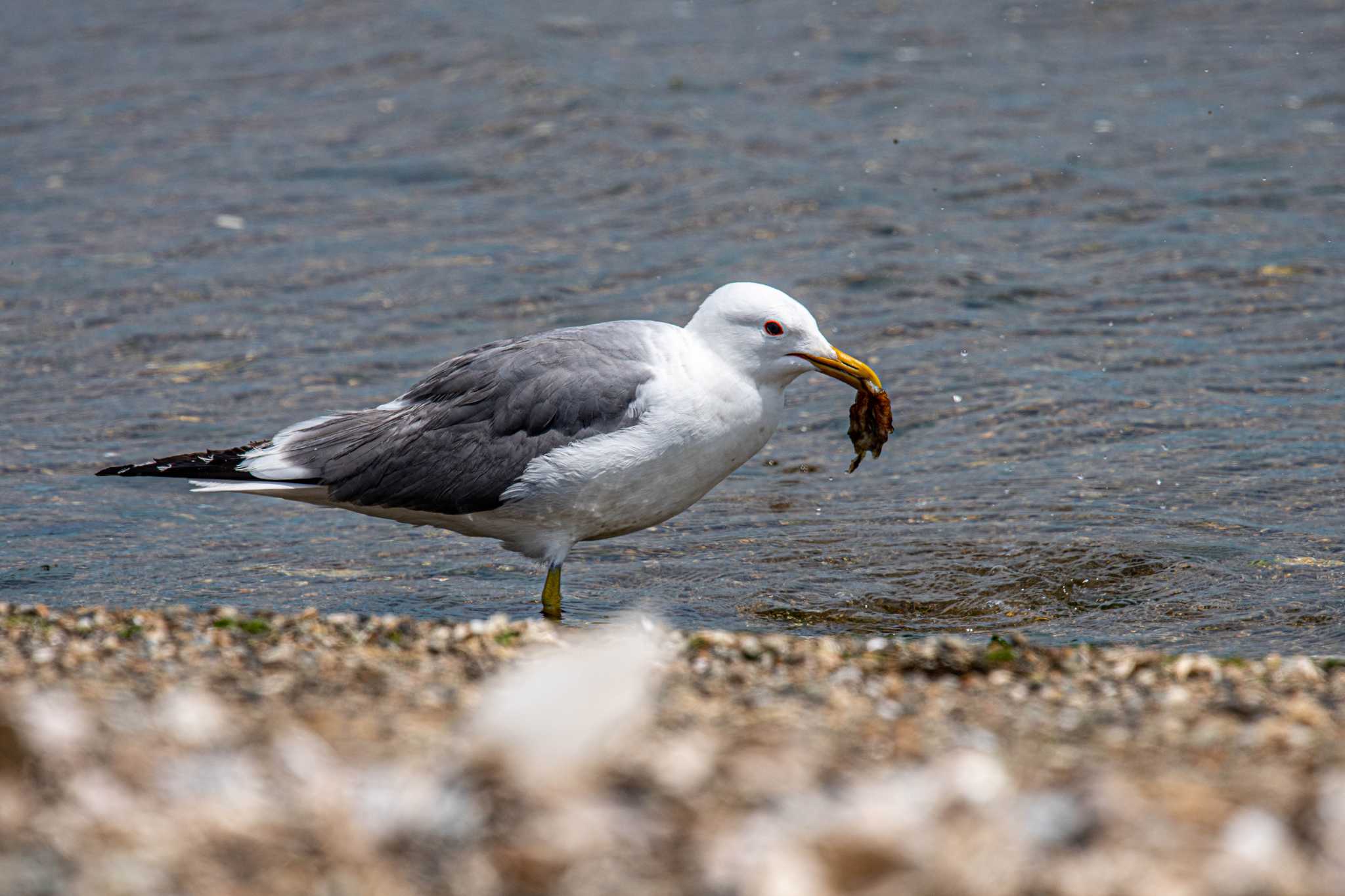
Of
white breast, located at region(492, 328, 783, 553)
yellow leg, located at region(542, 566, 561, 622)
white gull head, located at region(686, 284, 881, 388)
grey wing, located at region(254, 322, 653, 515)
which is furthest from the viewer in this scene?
yellow leg, located at region(542, 566, 561, 622)

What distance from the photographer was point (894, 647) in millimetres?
4949

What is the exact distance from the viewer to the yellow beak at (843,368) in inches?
255

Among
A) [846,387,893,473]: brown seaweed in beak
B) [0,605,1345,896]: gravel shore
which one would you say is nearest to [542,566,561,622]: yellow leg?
[846,387,893,473]: brown seaweed in beak

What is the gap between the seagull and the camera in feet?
20.7

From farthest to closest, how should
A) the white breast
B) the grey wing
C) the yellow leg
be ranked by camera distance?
1. the yellow leg
2. the grey wing
3. the white breast

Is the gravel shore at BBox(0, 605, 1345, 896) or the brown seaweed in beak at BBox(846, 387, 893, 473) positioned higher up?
the gravel shore at BBox(0, 605, 1345, 896)

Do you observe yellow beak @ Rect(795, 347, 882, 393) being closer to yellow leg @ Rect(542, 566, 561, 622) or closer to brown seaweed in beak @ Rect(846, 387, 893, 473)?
brown seaweed in beak @ Rect(846, 387, 893, 473)

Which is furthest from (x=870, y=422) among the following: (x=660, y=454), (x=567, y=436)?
(x=567, y=436)

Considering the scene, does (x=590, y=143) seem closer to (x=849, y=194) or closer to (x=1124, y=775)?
(x=849, y=194)

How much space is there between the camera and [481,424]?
660cm

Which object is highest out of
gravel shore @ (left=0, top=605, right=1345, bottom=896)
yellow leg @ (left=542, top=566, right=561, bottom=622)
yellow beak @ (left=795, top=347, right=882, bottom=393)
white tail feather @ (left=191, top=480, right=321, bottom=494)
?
yellow beak @ (left=795, top=347, right=882, bottom=393)

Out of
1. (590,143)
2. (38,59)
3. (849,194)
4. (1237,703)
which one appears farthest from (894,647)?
(38,59)

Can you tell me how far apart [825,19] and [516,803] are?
15.1 m

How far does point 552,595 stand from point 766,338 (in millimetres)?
1416
